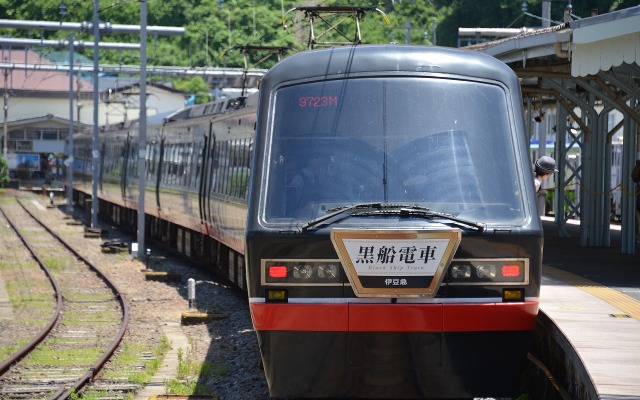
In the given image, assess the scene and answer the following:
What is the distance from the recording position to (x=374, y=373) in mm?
7828

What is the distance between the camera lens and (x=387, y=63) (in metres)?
8.59

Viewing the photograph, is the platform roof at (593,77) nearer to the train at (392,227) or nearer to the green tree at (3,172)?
the train at (392,227)

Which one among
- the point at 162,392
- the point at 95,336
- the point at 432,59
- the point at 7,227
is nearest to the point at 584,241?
the point at 95,336

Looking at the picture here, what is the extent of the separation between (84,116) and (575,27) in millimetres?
65886

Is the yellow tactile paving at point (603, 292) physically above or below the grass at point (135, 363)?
above

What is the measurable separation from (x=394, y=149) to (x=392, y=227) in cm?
71

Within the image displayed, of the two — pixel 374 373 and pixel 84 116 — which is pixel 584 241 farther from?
pixel 84 116

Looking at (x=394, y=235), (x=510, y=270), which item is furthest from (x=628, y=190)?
(x=394, y=235)

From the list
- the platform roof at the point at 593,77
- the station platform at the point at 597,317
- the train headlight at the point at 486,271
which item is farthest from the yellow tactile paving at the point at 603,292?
the train headlight at the point at 486,271

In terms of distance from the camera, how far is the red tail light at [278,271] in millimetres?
7949

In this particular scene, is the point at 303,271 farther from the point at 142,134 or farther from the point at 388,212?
the point at 142,134

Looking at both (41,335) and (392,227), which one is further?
(41,335)

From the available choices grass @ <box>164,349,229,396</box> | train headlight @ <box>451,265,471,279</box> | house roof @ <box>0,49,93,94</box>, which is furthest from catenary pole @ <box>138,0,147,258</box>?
house roof @ <box>0,49,93,94</box>

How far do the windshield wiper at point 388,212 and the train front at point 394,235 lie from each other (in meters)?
0.01
